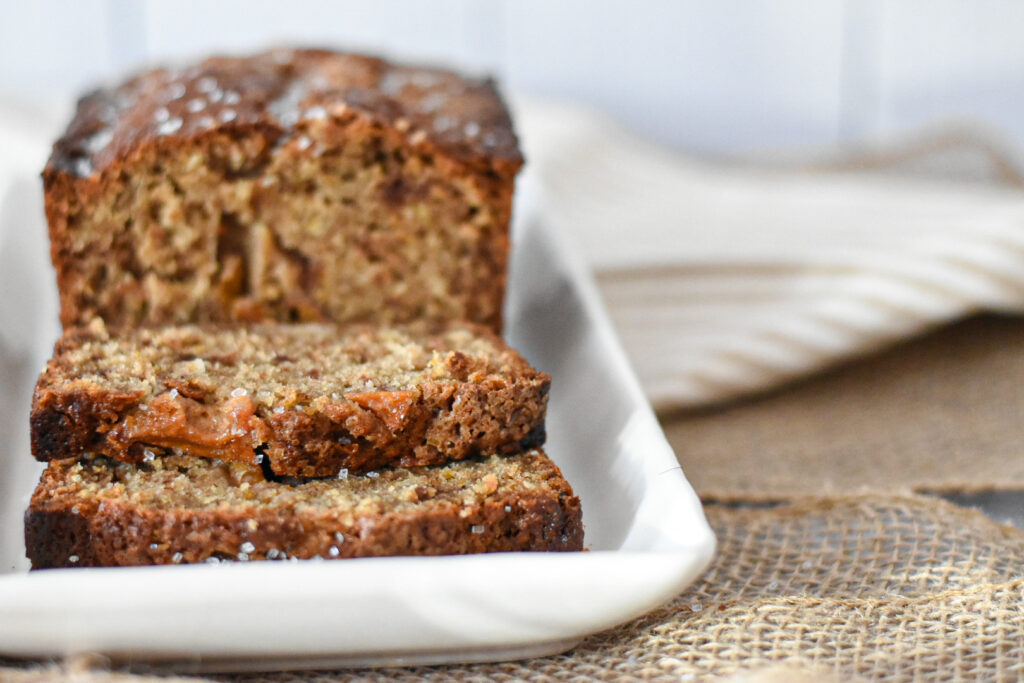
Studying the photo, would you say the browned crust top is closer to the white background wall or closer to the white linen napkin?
the white linen napkin

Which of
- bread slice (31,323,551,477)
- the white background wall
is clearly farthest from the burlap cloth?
the white background wall

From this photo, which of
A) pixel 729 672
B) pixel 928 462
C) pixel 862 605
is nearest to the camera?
pixel 729 672

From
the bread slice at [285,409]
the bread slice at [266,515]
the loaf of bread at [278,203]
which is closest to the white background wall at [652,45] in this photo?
the loaf of bread at [278,203]

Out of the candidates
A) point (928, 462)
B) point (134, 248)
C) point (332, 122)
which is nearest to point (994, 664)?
point (928, 462)

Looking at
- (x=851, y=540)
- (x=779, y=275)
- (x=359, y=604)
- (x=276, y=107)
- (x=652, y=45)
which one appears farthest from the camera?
(x=652, y=45)

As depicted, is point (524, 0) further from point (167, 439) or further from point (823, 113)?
point (167, 439)

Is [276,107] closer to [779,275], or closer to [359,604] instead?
[359,604]

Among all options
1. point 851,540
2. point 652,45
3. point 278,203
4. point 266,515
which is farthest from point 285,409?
point 652,45
